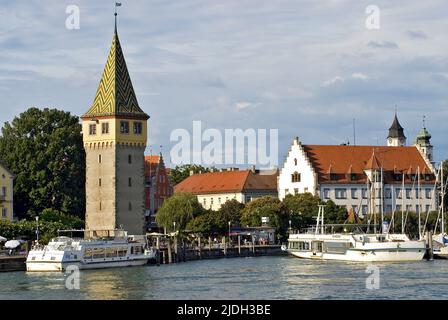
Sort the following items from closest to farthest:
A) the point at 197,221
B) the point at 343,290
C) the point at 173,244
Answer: the point at 343,290 < the point at 173,244 < the point at 197,221

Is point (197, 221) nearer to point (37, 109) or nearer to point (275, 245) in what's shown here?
point (275, 245)

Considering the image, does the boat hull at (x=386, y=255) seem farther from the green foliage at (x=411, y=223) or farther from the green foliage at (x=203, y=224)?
the green foliage at (x=411, y=223)

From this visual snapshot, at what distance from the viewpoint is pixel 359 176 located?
129m

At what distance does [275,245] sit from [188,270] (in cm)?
3608

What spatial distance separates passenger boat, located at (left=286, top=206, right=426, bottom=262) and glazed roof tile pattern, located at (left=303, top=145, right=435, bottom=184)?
34.4 metres

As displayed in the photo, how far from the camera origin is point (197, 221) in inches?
4237

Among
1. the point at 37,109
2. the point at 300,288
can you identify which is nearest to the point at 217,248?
the point at 37,109

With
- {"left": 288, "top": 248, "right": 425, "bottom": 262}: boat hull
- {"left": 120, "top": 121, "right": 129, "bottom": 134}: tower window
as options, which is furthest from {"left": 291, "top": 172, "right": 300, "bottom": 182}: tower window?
{"left": 288, "top": 248, "right": 425, "bottom": 262}: boat hull

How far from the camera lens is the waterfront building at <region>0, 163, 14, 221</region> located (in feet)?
315

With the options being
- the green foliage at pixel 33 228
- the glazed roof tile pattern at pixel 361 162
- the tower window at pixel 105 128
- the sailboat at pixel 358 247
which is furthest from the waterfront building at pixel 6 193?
the glazed roof tile pattern at pixel 361 162

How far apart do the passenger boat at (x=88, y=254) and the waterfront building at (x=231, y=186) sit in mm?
54126

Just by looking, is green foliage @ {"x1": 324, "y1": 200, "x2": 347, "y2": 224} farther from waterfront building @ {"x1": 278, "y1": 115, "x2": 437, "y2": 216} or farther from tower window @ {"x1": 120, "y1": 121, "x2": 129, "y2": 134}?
tower window @ {"x1": 120, "y1": 121, "x2": 129, "y2": 134}

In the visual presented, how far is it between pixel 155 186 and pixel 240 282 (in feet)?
227

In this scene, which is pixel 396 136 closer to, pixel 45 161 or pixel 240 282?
pixel 45 161
